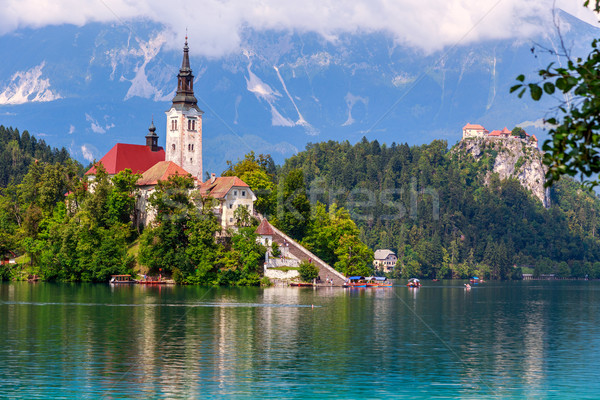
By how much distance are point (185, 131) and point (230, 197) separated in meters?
22.9

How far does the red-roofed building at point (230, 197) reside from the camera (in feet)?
386

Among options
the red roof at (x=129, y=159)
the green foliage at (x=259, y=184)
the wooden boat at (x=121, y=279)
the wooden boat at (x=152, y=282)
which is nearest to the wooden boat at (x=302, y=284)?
the green foliage at (x=259, y=184)

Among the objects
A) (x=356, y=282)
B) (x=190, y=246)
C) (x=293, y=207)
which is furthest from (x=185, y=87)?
(x=356, y=282)

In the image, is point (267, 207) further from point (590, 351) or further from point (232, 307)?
point (590, 351)

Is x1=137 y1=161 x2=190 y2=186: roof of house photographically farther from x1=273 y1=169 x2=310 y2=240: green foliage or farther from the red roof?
x1=273 y1=169 x2=310 y2=240: green foliage

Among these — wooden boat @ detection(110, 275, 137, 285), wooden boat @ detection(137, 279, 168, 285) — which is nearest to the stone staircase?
wooden boat @ detection(137, 279, 168, 285)

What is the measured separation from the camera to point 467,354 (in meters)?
47.7

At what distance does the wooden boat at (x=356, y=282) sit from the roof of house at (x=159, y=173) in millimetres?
27676

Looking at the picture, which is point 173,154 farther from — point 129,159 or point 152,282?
point 152,282

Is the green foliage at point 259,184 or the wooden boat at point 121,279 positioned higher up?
the green foliage at point 259,184

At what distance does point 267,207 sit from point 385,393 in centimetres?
8938

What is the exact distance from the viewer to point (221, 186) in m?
119

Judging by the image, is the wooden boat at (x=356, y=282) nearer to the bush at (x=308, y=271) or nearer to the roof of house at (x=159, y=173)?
the bush at (x=308, y=271)

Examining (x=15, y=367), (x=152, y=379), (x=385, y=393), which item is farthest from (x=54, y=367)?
(x=385, y=393)
